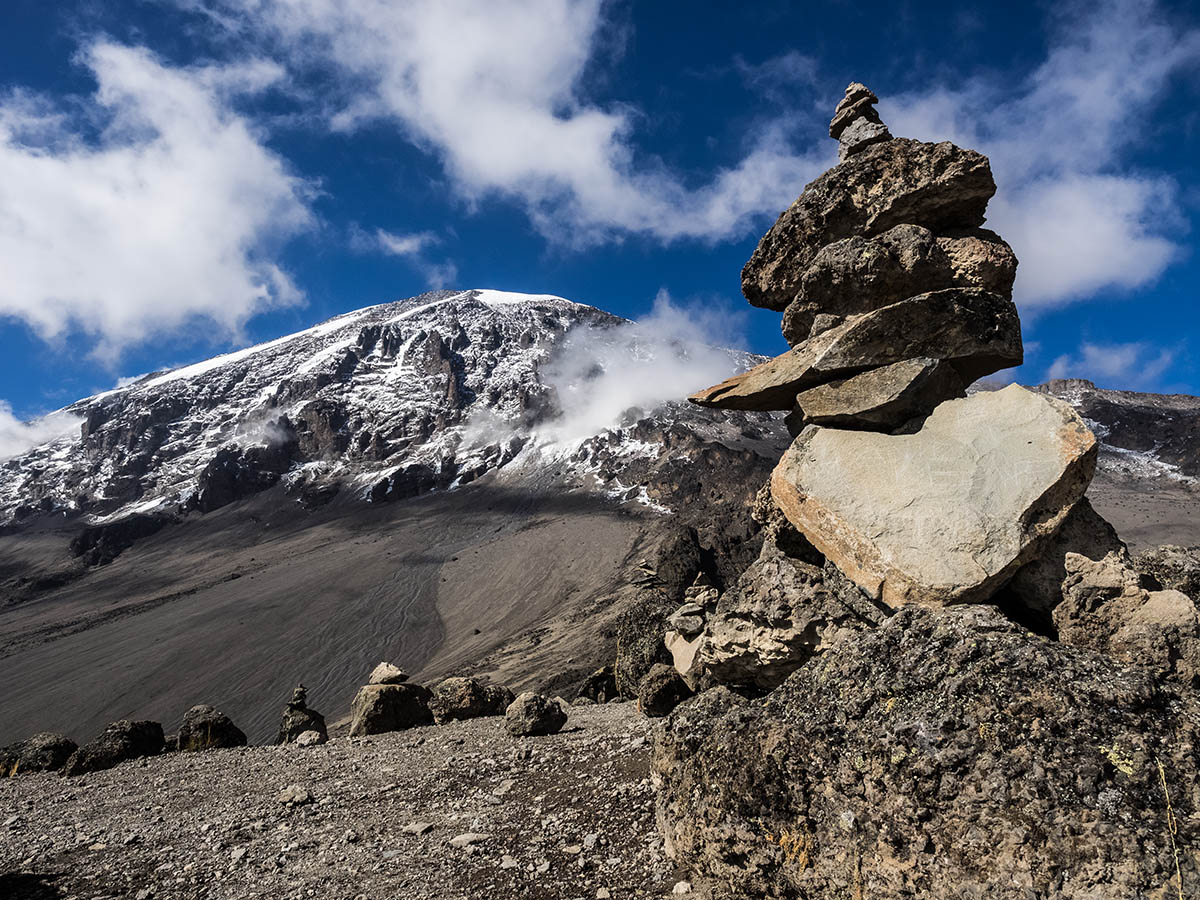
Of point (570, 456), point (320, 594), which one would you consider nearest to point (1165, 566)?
point (320, 594)

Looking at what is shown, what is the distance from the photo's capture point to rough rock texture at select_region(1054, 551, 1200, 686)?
4750mm

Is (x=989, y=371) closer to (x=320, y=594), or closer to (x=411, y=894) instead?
(x=411, y=894)

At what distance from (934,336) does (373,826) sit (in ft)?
26.7

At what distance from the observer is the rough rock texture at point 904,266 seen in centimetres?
718

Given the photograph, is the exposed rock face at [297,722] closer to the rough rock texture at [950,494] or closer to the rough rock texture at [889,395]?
the rough rock texture at [950,494]

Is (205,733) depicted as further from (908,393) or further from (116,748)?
(908,393)

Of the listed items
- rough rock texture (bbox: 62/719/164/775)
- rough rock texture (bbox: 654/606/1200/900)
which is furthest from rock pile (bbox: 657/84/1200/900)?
rough rock texture (bbox: 62/719/164/775)

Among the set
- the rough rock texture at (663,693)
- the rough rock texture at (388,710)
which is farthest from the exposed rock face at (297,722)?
the rough rock texture at (663,693)

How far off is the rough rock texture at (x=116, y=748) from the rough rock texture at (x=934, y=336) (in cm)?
1492

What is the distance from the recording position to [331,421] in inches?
6457

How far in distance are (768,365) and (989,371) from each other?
2.53m

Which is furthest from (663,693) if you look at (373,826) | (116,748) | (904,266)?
(116,748)

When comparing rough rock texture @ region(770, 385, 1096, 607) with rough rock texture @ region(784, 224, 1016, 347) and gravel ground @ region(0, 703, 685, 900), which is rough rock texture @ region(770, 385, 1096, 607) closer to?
rough rock texture @ region(784, 224, 1016, 347)

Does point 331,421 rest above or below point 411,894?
above
